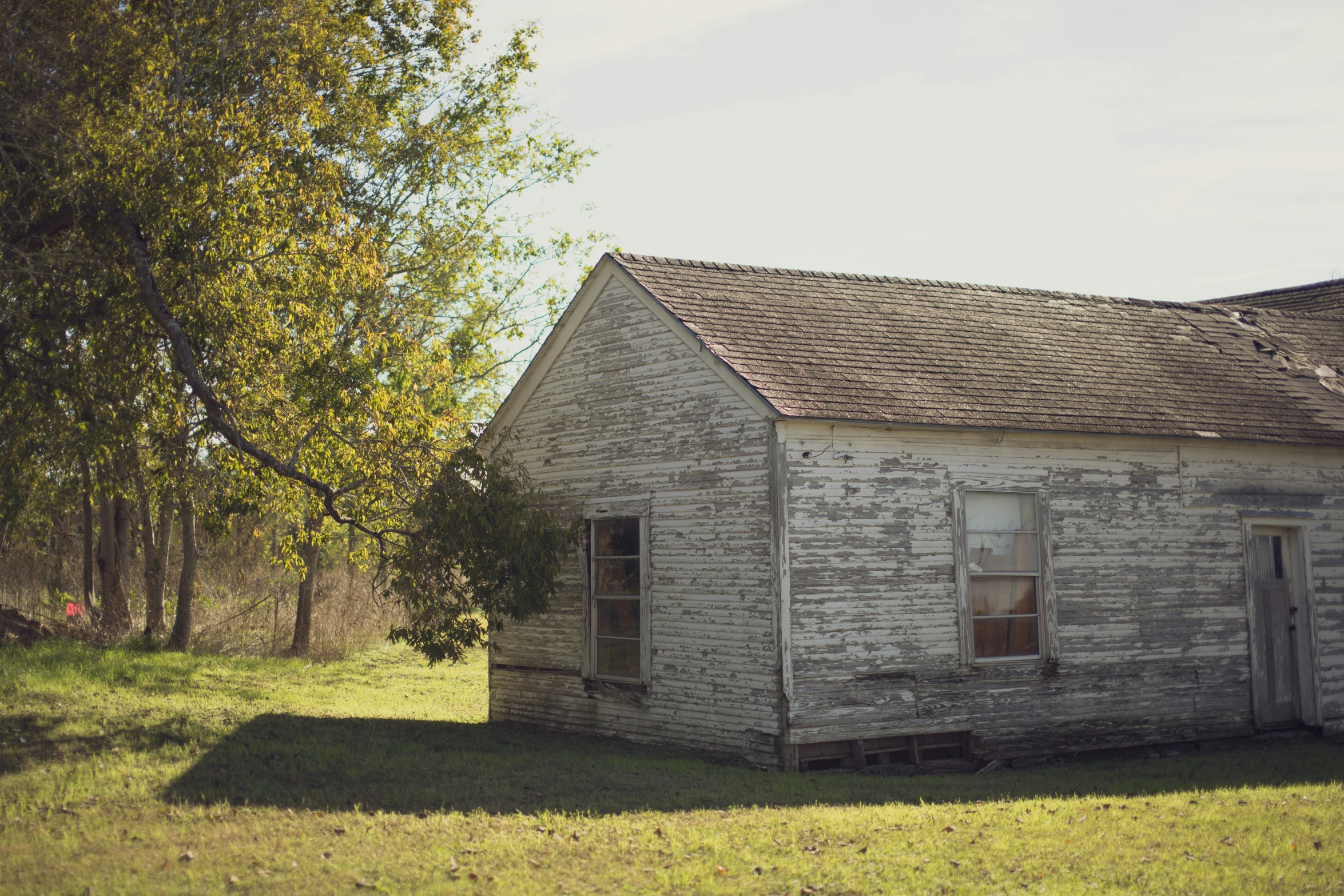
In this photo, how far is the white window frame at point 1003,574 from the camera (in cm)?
1253

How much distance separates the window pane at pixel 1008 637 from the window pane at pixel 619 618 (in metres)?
4.00

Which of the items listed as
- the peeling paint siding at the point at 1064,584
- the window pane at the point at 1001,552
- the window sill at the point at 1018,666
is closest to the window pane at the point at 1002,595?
the window pane at the point at 1001,552

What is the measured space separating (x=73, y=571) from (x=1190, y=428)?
25.7 m

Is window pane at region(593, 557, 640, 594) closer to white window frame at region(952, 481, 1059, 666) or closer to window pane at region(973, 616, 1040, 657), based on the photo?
white window frame at region(952, 481, 1059, 666)

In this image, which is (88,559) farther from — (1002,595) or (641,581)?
(1002,595)

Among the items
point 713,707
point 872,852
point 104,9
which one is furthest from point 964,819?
point 104,9

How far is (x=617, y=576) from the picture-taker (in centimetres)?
1378

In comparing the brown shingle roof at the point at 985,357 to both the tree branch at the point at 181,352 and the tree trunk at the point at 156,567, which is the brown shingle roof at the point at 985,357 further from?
the tree trunk at the point at 156,567

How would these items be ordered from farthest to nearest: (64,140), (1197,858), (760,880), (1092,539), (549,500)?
(549,500) < (1092,539) < (64,140) < (1197,858) < (760,880)

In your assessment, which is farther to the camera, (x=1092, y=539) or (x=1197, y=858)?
(x=1092, y=539)

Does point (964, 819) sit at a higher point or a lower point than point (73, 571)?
lower

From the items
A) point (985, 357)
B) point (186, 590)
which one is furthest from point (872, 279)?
point (186, 590)

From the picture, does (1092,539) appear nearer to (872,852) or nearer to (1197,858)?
(1197,858)

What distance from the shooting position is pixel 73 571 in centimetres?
2770
